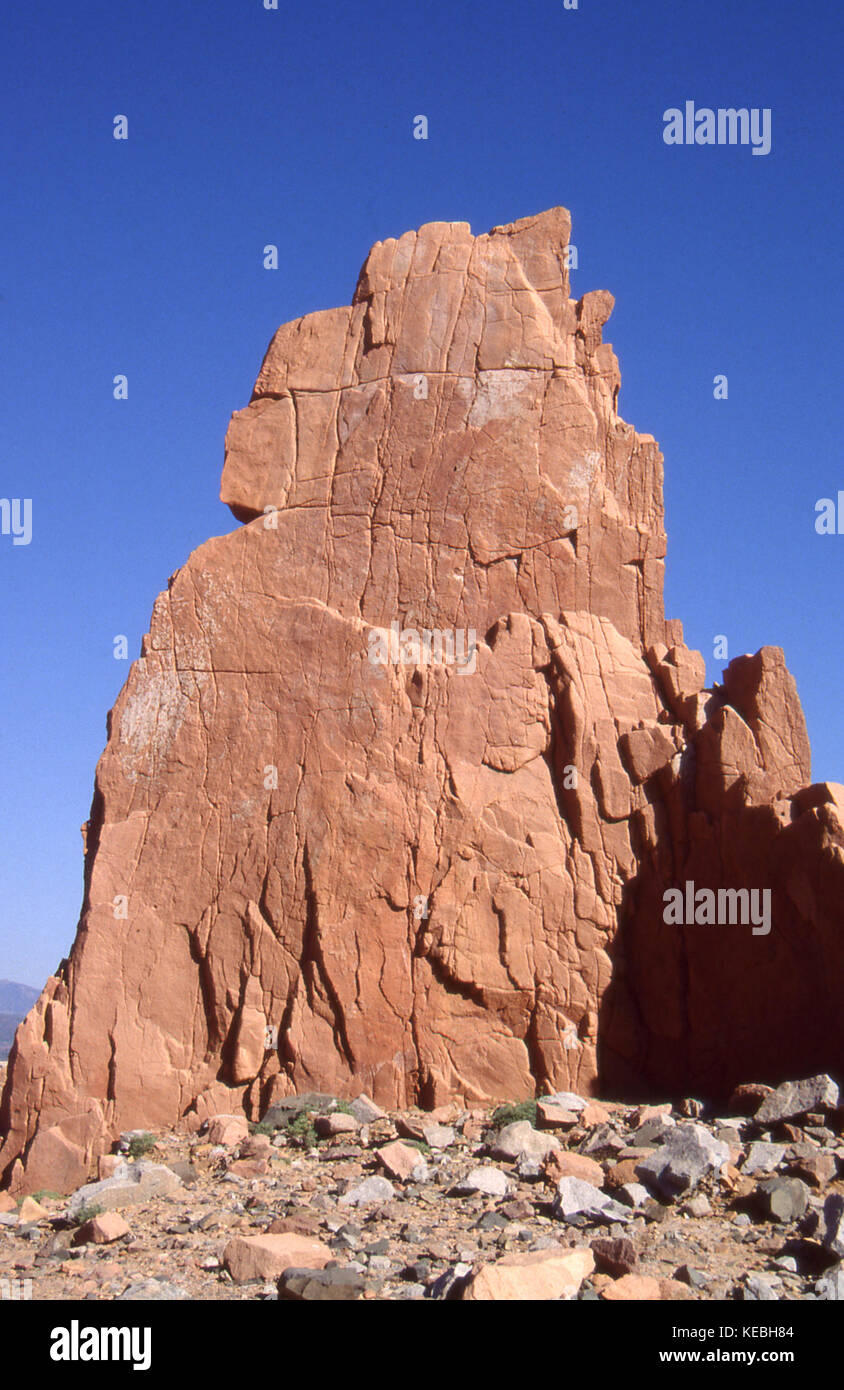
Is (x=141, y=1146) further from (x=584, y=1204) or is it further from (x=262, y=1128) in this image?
(x=584, y=1204)

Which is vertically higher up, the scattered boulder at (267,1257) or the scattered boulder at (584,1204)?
the scattered boulder at (584,1204)

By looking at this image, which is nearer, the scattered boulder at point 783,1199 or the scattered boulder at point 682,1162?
the scattered boulder at point 783,1199

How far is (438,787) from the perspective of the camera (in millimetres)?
15852

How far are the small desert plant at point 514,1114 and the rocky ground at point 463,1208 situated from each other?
3 centimetres

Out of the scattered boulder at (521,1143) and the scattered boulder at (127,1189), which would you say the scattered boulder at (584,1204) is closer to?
the scattered boulder at (521,1143)

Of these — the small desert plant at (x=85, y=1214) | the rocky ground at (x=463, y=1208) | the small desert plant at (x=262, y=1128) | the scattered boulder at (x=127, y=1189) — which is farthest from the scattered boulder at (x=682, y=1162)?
the small desert plant at (x=85, y=1214)

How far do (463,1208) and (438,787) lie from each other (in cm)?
606

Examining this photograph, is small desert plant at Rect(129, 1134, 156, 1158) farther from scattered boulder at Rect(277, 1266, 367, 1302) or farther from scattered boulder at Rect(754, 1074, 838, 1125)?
scattered boulder at Rect(754, 1074, 838, 1125)

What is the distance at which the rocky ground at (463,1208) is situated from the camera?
8953mm

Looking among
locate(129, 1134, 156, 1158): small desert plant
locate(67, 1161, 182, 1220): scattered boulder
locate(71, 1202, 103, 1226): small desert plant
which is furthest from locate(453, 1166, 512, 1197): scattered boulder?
locate(129, 1134, 156, 1158): small desert plant

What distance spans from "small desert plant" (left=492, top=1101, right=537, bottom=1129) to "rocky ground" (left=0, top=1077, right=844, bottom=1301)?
0.10 ft

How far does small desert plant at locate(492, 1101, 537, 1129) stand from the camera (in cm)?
1355

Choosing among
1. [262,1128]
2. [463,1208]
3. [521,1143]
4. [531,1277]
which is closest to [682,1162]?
[463,1208]
